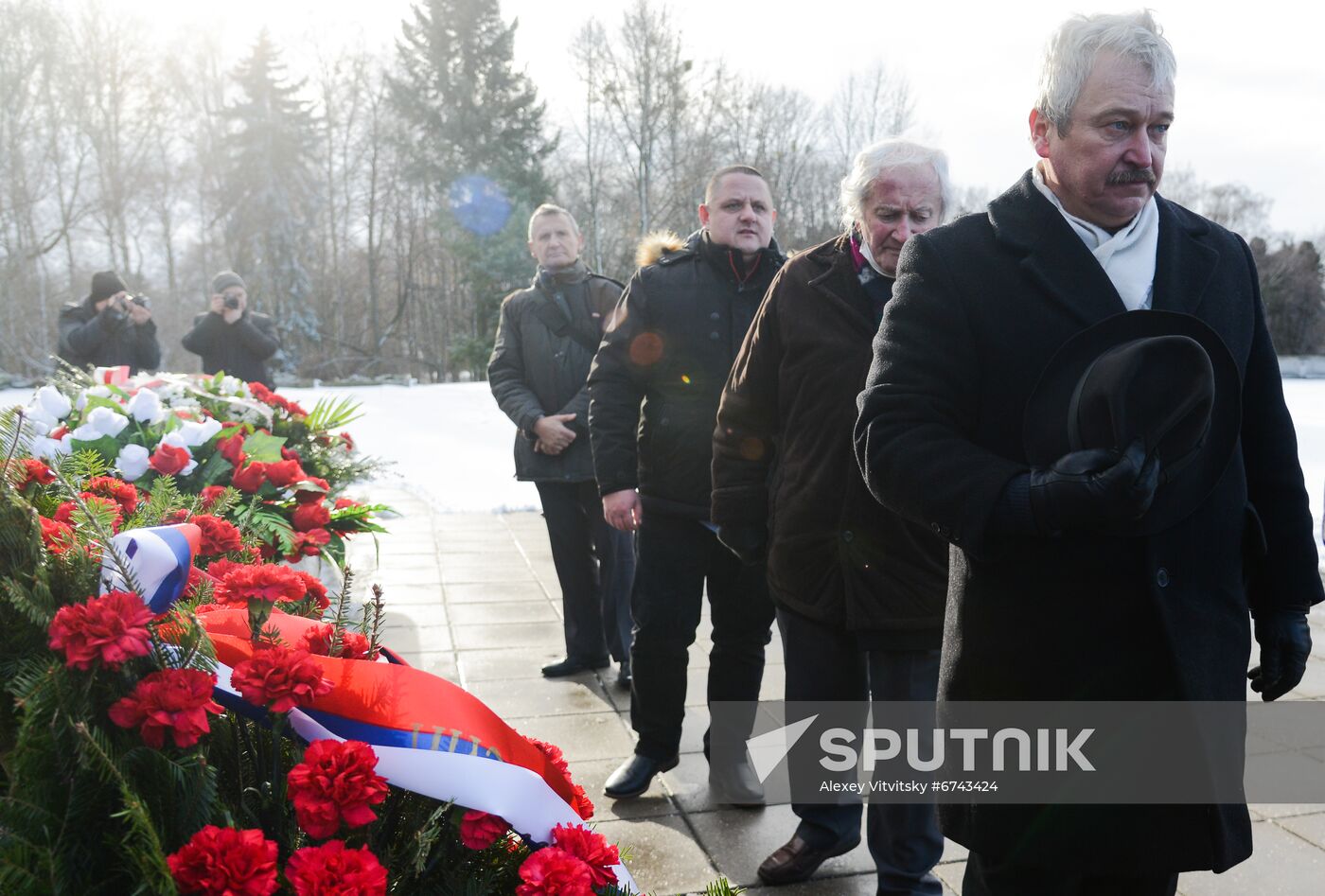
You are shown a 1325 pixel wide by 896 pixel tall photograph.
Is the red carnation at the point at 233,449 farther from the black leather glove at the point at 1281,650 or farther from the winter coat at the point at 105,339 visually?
the winter coat at the point at 105,339

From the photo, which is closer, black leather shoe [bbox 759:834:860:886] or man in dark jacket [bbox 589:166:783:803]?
black leather shoe [bbox 759:834:860:886]

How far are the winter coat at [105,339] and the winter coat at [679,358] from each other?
5.99 meters

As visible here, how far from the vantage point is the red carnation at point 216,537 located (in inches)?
81.9

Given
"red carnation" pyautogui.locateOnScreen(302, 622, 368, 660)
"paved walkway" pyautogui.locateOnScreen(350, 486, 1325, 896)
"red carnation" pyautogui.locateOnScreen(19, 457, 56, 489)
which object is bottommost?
"paved walkway" pyautogui.locateOnScreen(350, 486, 1325, 896)

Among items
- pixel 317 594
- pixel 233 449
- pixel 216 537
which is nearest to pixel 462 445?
pixel 233 449

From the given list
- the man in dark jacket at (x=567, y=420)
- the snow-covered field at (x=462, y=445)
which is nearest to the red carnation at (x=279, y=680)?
the man in dark jacket at (x=567, y=420)

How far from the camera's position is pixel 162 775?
1234 mm

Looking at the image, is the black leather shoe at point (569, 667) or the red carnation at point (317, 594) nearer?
the red carnation at point (317, 594)

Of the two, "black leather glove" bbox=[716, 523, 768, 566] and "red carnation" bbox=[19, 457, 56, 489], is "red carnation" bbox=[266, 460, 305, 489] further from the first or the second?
"red carnation" bbox=[19, 457, 56, 489]

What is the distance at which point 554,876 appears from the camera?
1.33m

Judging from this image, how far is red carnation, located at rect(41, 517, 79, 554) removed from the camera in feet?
4.53

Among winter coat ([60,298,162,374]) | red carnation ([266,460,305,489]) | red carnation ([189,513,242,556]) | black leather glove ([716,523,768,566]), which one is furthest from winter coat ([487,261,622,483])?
winter coat ([60,298,162,374])

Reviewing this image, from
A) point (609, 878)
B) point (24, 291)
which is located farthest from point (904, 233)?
point (24, 291)

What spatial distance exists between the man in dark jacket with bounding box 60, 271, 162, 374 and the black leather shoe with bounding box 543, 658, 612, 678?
16.6 ft
